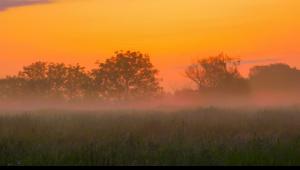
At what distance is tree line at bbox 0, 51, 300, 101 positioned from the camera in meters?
67.1

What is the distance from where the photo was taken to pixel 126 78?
6819 cm

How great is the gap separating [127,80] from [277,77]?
76.4 feet

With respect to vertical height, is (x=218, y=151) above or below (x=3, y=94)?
below

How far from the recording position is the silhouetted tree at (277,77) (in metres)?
75.1

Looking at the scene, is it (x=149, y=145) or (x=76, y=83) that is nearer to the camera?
(x=149, y=145)

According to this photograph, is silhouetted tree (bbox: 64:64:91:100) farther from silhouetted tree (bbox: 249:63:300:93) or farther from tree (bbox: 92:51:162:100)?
silhouetted tree (bbox: 249:63:300:93)

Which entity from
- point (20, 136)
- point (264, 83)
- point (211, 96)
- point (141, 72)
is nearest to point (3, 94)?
point (141, 72)

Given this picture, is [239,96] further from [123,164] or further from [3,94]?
[123,164]

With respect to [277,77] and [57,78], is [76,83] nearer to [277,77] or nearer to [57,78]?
[57,78]

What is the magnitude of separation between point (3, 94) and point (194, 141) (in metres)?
70.1

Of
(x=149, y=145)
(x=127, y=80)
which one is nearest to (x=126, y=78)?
(x=127, y=80)

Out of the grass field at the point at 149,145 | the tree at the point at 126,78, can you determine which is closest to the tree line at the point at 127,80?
the tree at the point at 126,78

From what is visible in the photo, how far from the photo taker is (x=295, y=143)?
459 inches

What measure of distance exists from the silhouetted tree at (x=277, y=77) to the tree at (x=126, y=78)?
15474mm
